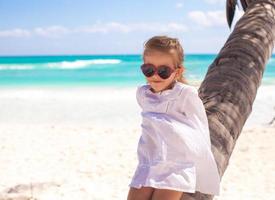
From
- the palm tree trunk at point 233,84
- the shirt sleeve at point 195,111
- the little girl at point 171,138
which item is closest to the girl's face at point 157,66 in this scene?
the little girl at point 171,138

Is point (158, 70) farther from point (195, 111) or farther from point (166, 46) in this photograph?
point (195, 111)

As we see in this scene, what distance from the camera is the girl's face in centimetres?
217

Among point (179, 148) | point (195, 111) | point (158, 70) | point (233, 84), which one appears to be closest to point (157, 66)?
point (158, 70)

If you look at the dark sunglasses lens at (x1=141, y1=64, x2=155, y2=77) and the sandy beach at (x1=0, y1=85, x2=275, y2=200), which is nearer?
the dark sunglasses lens at (x1=141, y1=64, x2=155, y2=77)

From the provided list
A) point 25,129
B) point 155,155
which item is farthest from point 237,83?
point 25,129

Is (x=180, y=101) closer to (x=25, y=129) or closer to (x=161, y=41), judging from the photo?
(x=161, y=41)

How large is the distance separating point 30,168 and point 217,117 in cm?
513

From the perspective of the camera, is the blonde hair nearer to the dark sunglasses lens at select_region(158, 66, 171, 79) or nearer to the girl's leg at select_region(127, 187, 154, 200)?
the dark sunglasses lens at select_region(158, 66, 171, 79)

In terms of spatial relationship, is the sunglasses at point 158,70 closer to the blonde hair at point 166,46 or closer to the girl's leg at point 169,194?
the blonde hair at point 166,46

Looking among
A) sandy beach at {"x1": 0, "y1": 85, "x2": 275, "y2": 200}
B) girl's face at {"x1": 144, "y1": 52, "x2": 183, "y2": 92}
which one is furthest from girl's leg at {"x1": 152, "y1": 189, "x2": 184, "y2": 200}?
sandy beach at {"x1": 0, "y1": 85, "x2": 275, "y2": 200}

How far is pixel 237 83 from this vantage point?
2479 mm

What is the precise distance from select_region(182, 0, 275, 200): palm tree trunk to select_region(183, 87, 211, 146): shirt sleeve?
16 cm

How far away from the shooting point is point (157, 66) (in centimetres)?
218

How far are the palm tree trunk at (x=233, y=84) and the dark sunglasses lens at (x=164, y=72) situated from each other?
0.33 metres
